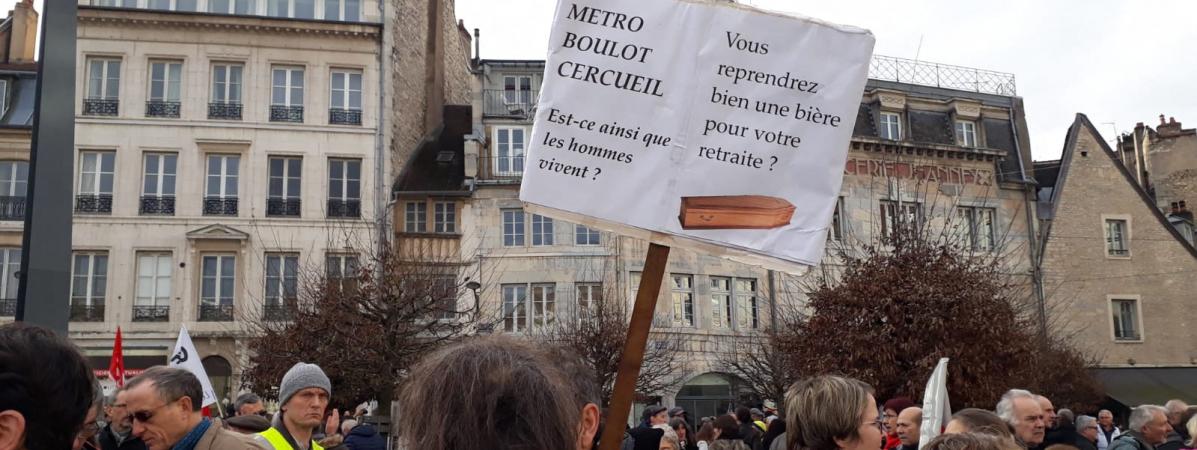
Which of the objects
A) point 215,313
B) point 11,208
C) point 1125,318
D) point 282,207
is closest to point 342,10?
point 282,207

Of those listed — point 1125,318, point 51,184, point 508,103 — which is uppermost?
point 508,103

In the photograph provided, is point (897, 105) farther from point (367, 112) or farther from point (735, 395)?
point (367, 112)

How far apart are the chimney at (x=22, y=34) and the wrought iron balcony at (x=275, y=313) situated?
447 inches

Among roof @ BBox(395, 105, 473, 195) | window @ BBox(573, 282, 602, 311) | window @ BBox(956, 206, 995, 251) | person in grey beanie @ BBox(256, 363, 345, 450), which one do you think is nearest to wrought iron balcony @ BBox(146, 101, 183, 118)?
roof @ BBox(395, 105, 473, 195)

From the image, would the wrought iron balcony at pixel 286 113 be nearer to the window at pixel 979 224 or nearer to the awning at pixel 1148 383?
the window at pixel 979 224

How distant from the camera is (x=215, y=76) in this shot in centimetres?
2958

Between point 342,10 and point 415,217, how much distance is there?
6.34 m

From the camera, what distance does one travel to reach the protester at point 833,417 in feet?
12.7

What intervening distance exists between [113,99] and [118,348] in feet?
68.8

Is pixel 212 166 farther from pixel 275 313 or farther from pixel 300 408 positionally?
pixel 300 408

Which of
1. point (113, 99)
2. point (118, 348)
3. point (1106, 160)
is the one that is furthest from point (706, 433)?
point (1106, 160)

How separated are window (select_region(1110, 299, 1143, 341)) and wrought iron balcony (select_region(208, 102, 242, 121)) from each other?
26584 mm

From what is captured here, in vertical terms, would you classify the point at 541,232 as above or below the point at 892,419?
above

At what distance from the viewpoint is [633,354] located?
3.43 meters
